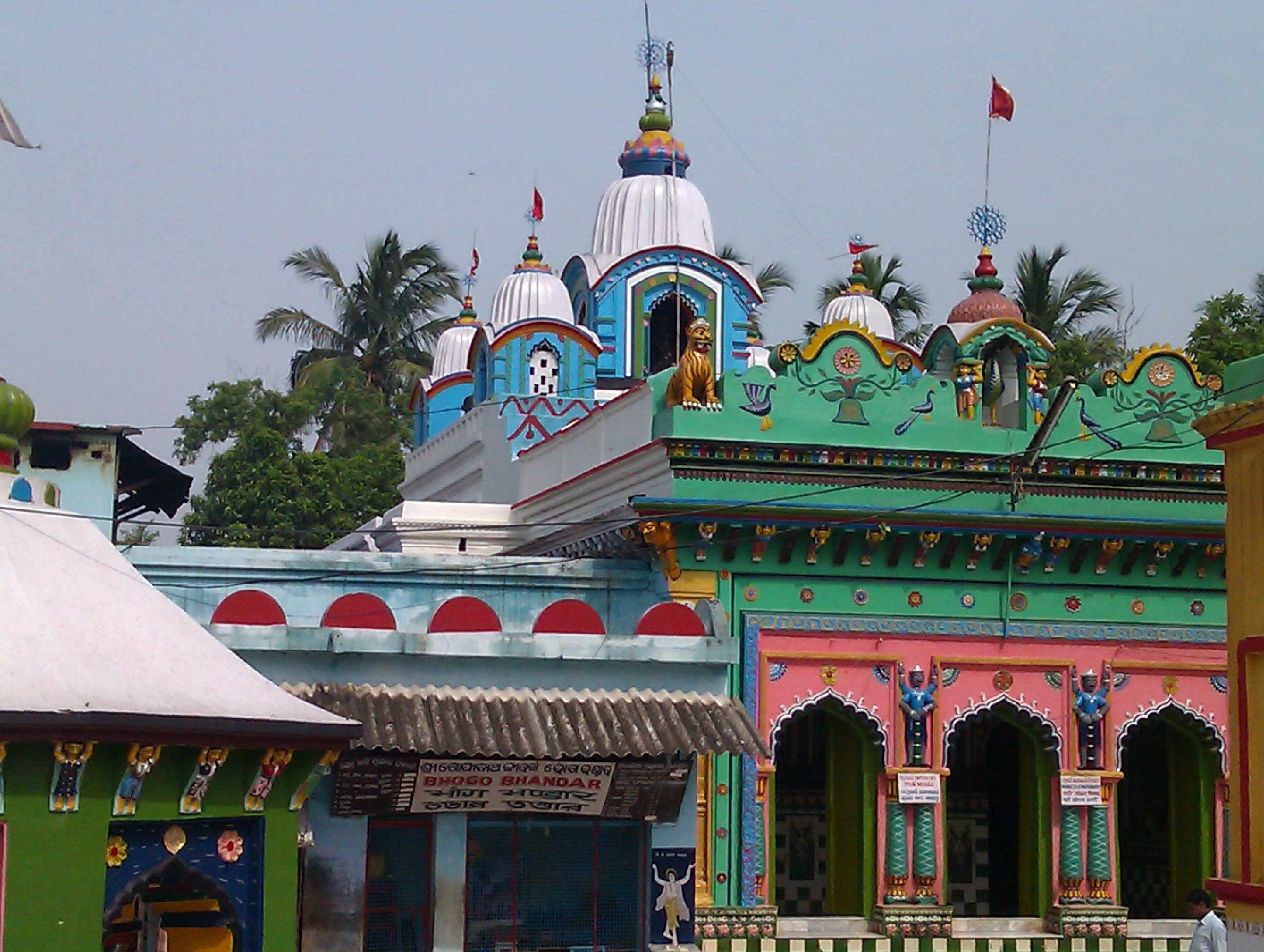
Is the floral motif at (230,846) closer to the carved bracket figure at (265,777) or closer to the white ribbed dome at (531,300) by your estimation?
the carved bracket figure at (265,777)

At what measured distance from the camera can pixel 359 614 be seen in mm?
17062

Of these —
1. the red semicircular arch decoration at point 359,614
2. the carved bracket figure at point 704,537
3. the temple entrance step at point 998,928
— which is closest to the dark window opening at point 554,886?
the red semicircular arch decoration at point 359,614

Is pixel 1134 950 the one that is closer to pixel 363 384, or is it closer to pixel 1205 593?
pixel 1205 593

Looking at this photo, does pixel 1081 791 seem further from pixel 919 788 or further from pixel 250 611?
pixel 250 611

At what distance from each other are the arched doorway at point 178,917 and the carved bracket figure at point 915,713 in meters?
8.54

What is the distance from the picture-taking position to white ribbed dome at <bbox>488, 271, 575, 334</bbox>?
25594 millimetres

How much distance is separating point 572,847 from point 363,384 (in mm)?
26301

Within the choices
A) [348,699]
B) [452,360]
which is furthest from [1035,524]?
[452,360]

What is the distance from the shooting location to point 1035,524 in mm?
18328

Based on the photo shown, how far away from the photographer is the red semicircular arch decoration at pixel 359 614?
1681 cm

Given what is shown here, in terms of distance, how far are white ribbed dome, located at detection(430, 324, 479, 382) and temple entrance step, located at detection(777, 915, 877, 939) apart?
13.2m

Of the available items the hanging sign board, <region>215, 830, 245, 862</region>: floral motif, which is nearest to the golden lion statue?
the hanging sign board

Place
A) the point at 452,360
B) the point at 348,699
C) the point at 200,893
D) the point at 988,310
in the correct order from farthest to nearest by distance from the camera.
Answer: the point at 452,360
the point at 988,310
the point at 348,699
the point at 200,893

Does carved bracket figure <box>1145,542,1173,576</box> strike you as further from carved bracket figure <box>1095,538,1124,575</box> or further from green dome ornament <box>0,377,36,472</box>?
green dome ornament <box>0,377,36,472</box>
